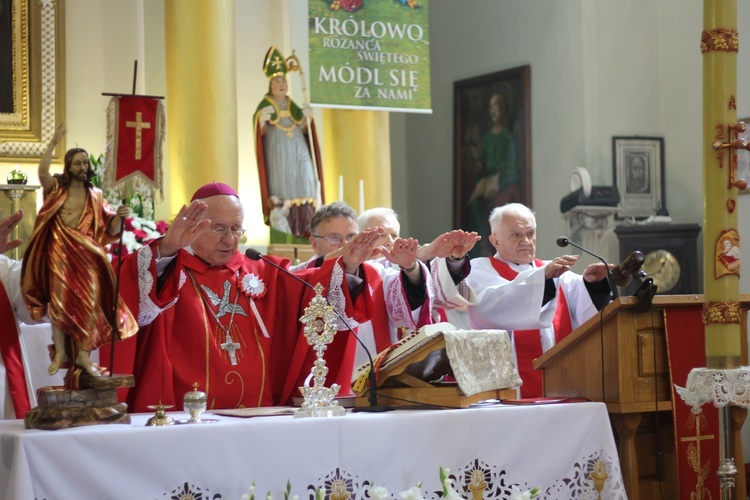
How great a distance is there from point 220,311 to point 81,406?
1.40m

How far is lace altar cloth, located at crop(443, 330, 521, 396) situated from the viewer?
3689 mm

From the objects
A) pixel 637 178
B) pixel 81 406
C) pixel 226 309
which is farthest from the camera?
pixel 637 178

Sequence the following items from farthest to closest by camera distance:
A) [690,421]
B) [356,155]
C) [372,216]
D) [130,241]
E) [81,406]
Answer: [356,155]
[130,241]
[372,216]
[690,421]
[81,406]

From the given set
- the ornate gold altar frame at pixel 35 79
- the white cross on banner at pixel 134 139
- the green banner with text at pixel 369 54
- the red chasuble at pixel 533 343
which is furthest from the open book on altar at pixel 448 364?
the ornate gold altar frame at pixel 35 79

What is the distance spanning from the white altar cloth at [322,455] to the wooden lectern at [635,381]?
6.4 inches

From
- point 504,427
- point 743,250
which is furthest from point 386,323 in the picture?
point 743,250

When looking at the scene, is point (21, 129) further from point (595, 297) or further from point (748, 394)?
point (748, 394)

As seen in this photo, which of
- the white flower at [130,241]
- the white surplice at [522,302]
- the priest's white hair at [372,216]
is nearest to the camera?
the white surplice at [522,302]

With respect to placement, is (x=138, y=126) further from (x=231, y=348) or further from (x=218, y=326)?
(x=231, y=348)

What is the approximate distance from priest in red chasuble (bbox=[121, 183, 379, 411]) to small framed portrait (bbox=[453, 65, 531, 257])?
9424 millimetres

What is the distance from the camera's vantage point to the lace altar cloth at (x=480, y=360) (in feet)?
12.1

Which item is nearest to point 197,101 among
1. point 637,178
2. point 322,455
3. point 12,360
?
point 12,360

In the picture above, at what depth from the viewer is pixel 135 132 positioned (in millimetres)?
4594

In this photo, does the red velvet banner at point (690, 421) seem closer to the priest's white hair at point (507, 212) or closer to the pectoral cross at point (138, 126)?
the priest's white hair at point (507, 212)
